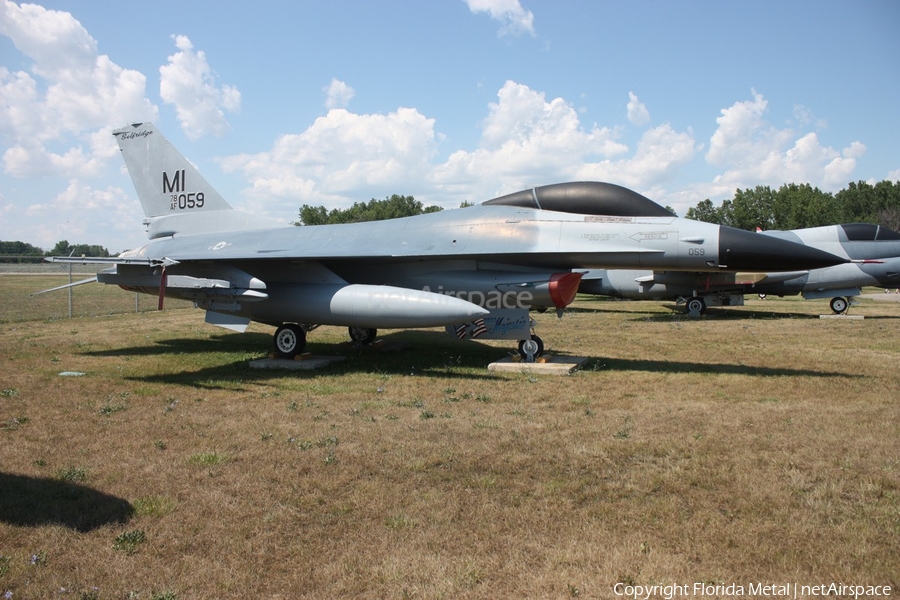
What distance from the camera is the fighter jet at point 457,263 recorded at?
9273mm

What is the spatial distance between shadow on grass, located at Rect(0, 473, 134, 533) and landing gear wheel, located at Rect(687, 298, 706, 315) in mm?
19175

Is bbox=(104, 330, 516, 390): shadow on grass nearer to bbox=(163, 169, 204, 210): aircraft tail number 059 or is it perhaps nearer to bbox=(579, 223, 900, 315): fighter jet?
bbox=(163, 169, 204, 210): aircraft tail number 059

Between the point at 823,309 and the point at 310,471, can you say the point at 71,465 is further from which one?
the point at 823,309

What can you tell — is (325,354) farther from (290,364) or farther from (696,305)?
(696,305)

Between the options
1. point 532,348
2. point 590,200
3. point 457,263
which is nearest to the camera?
point 590,200

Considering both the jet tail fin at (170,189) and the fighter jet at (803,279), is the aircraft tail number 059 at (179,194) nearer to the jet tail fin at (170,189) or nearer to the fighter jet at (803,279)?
the jet tail fin at (170,189)

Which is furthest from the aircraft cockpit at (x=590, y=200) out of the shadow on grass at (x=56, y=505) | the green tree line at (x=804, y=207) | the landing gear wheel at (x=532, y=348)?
the green tree line at (x=804, y=207)

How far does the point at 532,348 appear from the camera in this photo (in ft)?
35.1

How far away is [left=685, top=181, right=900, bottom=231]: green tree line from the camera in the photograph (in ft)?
236

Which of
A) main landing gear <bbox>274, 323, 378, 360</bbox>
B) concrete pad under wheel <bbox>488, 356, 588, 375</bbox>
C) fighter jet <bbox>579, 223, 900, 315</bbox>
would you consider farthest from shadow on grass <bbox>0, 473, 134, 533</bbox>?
fighter jet <bbox>579, 223, 900, 315</bbox>

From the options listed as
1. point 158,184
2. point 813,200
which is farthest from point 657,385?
point 813,200

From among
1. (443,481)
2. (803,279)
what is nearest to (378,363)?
(443,481)

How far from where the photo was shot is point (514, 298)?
10227 millimetres

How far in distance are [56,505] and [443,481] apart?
112 inches
